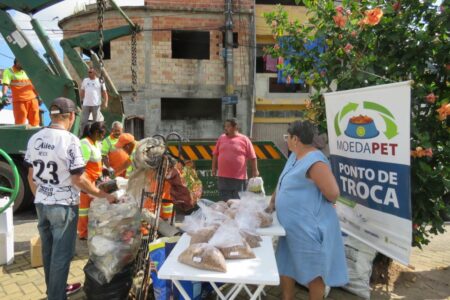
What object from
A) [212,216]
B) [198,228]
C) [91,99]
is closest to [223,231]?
[198,228]

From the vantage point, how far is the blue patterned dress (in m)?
2.71

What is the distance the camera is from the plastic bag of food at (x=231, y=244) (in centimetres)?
239

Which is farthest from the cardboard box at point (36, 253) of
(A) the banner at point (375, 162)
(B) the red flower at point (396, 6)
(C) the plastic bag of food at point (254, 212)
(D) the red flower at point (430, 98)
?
(B) the red flower at point (396, 6)

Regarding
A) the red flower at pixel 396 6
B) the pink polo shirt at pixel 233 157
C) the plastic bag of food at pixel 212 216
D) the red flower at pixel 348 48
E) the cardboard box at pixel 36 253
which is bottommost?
the cardboard box at pixel 36 253

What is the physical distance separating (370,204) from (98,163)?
10.5 feet

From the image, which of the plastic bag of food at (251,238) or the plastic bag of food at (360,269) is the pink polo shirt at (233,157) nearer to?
the plastic bag of food at (360,269)

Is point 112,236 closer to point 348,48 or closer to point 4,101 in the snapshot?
point 348,48

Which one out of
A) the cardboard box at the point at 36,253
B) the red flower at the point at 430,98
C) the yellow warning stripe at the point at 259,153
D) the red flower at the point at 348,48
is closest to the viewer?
the red flower at the point at 430,98

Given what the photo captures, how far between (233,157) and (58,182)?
3.26m

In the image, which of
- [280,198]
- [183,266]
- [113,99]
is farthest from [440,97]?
[113,99]

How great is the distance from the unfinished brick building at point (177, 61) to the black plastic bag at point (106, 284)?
44.5 ft

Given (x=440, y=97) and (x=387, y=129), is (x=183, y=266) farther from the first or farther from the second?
(x=440, y=97)

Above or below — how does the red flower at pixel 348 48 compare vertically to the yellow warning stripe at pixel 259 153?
above

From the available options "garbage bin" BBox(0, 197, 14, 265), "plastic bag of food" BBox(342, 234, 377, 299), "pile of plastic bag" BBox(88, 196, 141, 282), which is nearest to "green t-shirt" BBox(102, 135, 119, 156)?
"garbage bin" BBox(0, 197, 14, 265)
